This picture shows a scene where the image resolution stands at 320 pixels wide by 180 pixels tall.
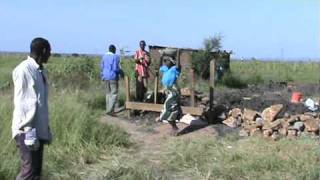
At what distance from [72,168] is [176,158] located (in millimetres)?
1586

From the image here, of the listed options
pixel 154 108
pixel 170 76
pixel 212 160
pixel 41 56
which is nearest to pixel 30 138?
pixel 41 56

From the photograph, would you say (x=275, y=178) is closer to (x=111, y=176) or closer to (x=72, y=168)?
(x=111, y=176)

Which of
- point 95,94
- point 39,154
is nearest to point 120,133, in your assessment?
point 39,154

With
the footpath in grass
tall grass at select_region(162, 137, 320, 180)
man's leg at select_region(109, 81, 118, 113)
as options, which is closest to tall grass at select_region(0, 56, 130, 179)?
the footpath in grass

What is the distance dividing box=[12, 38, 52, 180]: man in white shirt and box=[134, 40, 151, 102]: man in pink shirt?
29.2 feet

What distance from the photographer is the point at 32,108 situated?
5977 mm

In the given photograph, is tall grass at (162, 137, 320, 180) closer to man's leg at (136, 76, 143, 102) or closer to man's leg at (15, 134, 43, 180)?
man's leg at (15, 134, 43, 180)

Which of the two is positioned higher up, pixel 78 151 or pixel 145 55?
pixel 145 55

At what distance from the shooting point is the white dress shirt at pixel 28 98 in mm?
5941

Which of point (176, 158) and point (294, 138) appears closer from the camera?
point (176, 158)

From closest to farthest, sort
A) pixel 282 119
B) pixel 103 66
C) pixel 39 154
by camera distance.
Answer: pixel 39 154 → pixel 282 119 → pixel 103 66

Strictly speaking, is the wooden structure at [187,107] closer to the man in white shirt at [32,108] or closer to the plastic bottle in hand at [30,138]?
the man in white shirt at [32,108]

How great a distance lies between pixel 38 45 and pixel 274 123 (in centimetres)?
641

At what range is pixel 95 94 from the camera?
16172 mm
